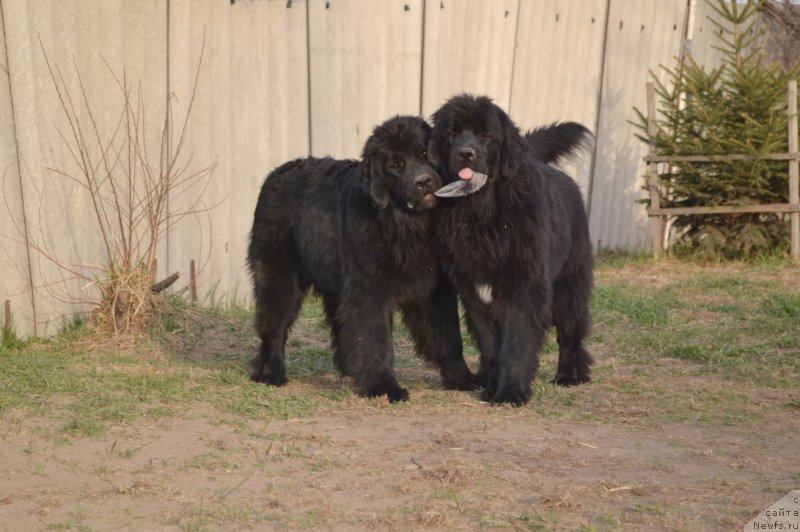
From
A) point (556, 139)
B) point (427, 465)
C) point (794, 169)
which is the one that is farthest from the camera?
point (794, 169)

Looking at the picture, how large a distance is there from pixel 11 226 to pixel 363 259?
251cm

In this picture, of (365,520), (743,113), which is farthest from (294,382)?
(743,113)

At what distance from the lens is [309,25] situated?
340 inches

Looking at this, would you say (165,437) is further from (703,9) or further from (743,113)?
(703,9)

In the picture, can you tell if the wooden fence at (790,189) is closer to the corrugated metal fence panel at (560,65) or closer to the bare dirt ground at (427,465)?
the corrugated metal fence panel at (560,65)

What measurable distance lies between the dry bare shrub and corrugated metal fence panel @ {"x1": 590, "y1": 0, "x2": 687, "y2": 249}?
18.6ft

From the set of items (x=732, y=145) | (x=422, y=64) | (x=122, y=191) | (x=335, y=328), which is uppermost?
(x=422, y=64)

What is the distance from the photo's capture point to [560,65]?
36.9 feet

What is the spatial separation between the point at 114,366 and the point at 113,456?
1928 mm

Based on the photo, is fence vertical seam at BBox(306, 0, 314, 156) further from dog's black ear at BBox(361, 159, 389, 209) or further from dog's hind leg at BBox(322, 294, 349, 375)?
dog's black ear at BBox(361, 159, 389, 209)

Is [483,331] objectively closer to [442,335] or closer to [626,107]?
[442,335]

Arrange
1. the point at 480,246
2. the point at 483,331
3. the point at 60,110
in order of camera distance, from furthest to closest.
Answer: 1. the point at 60,110
2. the point at 483,331
3. the point at 480,246

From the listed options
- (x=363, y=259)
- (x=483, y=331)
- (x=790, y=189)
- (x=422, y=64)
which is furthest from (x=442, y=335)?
(x=790, y=189)

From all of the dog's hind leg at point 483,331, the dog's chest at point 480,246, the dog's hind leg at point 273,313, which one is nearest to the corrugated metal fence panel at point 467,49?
the dog's hind leg at point 273,313
